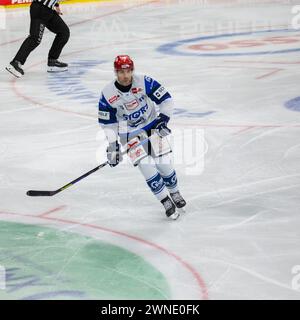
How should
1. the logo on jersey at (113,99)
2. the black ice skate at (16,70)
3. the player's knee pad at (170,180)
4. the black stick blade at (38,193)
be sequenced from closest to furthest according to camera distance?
the logo on jersey at (113,99) < the player's knee pad at (170,180) < the black stick blade at (38,193) < the black ice skate at (16,70)

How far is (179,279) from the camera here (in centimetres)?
443

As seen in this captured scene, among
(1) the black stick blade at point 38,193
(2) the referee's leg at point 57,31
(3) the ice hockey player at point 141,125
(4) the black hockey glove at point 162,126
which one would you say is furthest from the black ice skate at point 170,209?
(2) the referee's leg at point 57,31

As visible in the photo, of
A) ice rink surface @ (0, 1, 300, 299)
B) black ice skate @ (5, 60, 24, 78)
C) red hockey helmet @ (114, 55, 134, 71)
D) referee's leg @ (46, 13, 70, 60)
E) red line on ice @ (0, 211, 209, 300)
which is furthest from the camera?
referee's leg @ (46, 13, 70, 60)

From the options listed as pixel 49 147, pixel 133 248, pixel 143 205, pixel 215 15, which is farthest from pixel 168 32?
pixel 133 248

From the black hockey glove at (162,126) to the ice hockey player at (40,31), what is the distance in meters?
5.24

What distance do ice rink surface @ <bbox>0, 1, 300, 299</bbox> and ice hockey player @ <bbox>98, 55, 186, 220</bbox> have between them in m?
0.29

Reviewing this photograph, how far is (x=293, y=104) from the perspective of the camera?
8.32 m

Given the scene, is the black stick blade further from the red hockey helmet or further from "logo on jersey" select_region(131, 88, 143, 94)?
the red hockey helmet

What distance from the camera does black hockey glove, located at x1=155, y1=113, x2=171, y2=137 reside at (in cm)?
530

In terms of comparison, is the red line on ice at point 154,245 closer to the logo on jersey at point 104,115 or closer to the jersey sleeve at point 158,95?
the logo on jersey at point 104,115

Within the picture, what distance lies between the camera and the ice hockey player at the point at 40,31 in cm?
1031

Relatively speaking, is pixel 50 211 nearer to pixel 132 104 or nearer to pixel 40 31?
pixel 132 104

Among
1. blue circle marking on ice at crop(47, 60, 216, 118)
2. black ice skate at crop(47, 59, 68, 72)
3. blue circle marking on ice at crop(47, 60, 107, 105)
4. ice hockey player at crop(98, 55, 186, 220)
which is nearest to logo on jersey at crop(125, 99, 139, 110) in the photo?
ice hockey player at crop(98, 55, 186, 220)

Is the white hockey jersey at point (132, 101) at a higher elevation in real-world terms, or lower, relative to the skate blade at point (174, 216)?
higher
